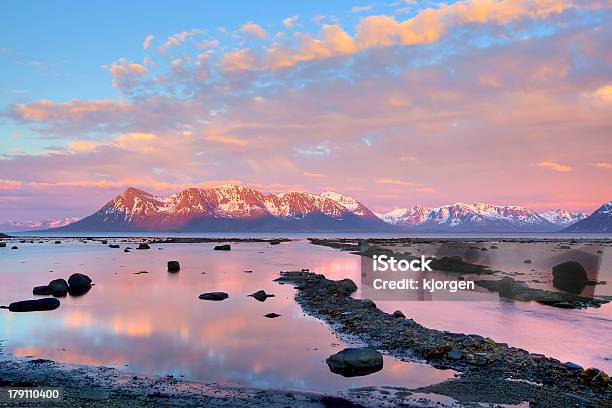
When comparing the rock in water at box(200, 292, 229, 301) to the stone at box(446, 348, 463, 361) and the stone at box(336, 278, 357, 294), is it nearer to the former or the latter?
the stone at box(336, 278, 357, 294)

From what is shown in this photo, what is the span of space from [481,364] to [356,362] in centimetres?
558

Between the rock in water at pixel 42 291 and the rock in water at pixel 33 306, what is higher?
the rock in water at pixel 33 306

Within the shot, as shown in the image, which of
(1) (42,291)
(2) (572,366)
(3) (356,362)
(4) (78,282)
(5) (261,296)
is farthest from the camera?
(4) (78,282)

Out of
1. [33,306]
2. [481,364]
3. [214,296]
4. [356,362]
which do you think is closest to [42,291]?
[33,306]

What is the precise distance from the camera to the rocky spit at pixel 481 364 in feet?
53.9

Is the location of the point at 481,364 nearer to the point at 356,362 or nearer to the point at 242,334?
the point at 356,362

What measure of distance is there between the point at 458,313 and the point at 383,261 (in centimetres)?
5034

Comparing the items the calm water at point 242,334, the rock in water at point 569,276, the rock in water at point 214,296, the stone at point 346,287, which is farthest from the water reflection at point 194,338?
the rock in water at point 569,276

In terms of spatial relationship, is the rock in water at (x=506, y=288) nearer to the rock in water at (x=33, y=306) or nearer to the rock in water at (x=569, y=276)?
the rock in water at (x=569, y=276)

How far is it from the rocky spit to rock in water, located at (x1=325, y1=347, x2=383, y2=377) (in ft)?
7.54

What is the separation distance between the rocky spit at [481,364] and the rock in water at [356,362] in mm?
2299

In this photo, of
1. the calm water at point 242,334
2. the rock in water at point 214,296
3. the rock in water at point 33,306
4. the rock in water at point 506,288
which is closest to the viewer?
the calm water at point 242,334

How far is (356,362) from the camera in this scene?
2002 cm

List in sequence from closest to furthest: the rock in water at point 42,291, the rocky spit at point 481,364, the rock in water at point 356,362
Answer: the rocky spit at point 481,364, the rock in water at point 356,362, the rock in water at point 42,291
